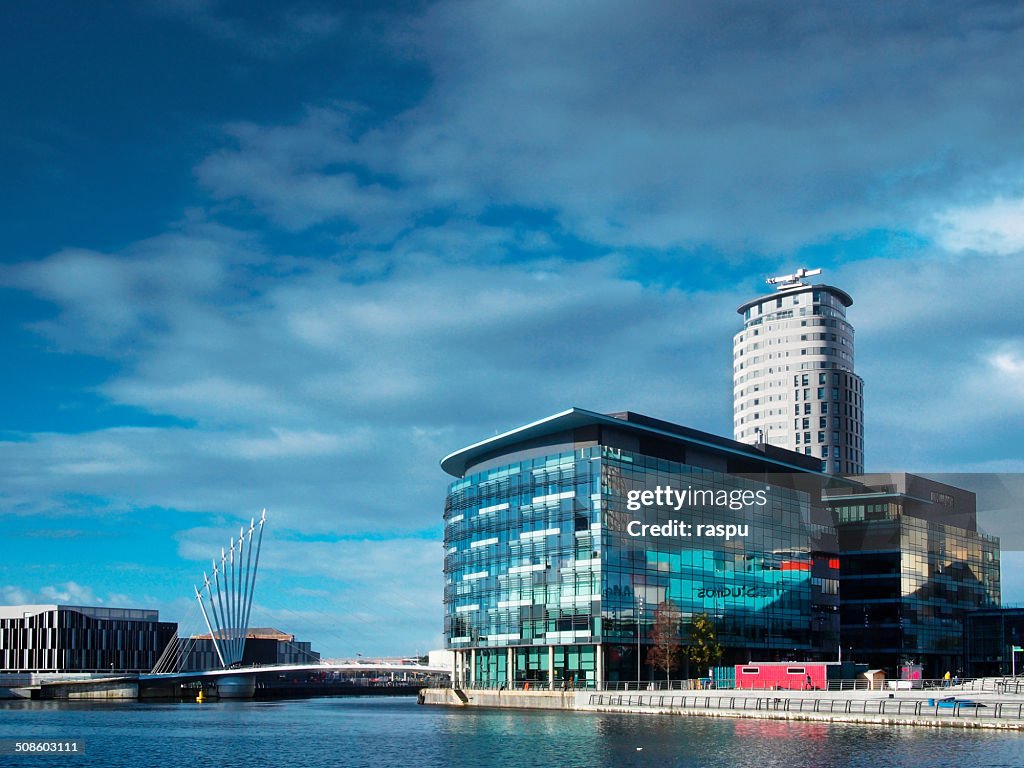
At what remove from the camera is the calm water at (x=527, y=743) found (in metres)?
70.1

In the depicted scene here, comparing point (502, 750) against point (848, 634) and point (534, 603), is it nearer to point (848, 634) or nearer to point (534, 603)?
point (534, 603)

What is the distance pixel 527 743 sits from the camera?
275 ft

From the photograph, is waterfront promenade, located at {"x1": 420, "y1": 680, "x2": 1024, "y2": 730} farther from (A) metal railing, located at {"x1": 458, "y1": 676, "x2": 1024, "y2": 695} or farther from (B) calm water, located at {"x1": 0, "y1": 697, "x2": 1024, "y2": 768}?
(B) calm water, located at {"x1": 0, "y1": 697, "x2": 1024, "y2": 768}

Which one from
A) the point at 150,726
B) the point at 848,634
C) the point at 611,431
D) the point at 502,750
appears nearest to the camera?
the point at 502,750

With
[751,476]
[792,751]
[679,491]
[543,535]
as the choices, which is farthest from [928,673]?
[792,751]

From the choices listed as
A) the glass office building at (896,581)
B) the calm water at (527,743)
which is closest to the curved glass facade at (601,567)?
the glass office building at (896,581)

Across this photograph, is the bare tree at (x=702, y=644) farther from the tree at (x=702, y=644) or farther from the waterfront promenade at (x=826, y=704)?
the waterfront promenade at (x=826, y=704)

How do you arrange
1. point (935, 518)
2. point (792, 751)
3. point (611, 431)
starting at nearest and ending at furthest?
point (792, 751)
point (611, 431)
point (935, 518)

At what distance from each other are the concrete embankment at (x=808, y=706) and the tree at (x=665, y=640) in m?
15.2

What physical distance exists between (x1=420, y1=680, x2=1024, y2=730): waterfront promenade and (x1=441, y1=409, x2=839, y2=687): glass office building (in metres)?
Result: 13.7

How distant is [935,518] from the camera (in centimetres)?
19738

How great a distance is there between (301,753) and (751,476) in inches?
3658

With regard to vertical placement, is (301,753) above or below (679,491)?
below

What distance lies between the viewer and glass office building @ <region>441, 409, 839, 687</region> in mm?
142125
